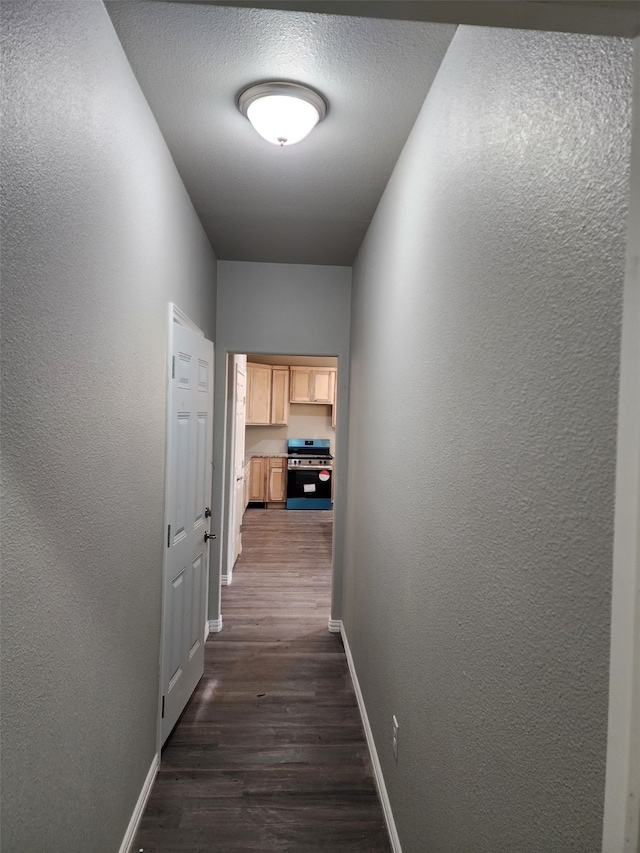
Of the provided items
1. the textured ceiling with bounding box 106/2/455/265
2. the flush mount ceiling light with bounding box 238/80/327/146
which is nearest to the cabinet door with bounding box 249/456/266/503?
the textured ceiling with bounding box 106/2/455/265

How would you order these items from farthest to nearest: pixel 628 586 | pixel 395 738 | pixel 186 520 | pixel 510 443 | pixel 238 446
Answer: pixel 238 446 < pixel 186 520 < pixel 395 738 < pixel 510 443 < pixel 628 586

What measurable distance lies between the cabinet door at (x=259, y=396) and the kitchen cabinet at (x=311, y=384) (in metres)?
0.43

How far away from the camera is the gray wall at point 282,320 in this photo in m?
3.53

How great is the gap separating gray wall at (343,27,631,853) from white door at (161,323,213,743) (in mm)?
1074

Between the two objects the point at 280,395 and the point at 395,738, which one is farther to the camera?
the point at 280,395

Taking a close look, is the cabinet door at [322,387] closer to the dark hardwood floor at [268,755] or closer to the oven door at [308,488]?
the oven door at [308,488]

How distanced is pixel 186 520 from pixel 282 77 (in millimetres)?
1947

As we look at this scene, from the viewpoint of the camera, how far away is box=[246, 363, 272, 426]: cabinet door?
788cm

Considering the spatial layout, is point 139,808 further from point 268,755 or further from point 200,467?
point 200,467

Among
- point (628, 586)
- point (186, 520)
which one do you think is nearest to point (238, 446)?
point (186, 520)

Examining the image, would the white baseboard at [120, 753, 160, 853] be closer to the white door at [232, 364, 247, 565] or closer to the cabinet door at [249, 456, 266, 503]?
the white door at [232, 364, 247, 565]

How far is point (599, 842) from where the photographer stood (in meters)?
0.63

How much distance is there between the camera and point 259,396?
26.0 ft

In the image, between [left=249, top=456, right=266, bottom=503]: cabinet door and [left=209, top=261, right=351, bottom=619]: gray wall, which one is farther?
[left=249, top=456, right=266, bottom=503]: cabinet door
